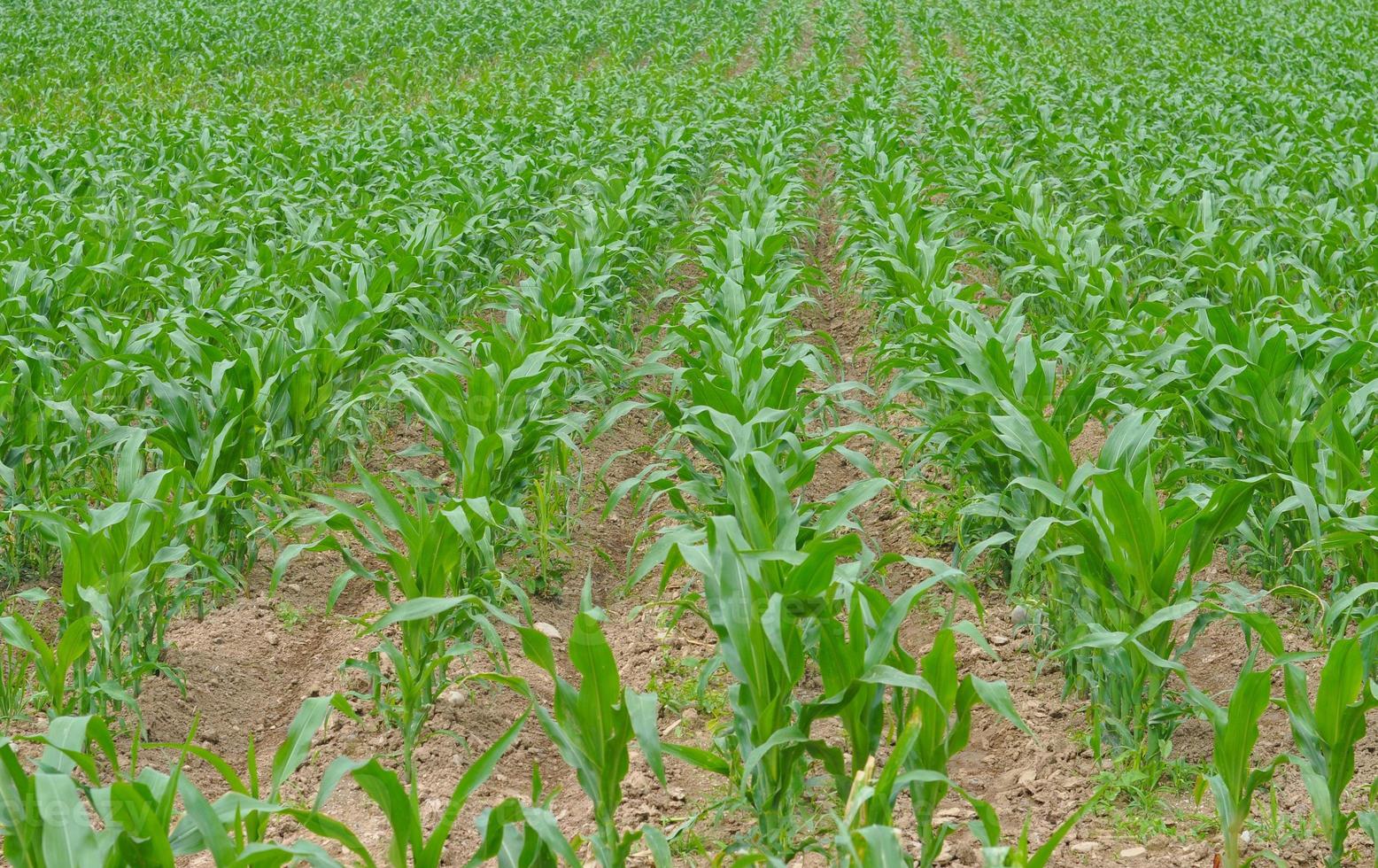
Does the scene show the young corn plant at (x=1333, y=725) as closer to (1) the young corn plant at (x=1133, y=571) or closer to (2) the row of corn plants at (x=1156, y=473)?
(2) the row of corn plants at (x=1156, y=473)

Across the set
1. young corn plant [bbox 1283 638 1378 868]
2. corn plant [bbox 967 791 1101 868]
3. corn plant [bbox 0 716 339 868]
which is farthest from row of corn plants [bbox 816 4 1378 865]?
corn plant [bbox 0 716 339 868]

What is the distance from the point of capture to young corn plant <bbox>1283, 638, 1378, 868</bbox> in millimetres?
2338

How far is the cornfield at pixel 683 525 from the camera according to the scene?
8.02 ft

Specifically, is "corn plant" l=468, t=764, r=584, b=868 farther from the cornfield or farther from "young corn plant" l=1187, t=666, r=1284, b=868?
"young corn plant" l=1187, t=666, r=1284, b=868

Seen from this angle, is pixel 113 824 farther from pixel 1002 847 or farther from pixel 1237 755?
pixel 1237 755

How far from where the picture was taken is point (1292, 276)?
6.87m

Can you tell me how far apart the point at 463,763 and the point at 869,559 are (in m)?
1.16

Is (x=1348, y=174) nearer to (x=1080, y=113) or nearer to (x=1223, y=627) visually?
(x=1080, y=113)

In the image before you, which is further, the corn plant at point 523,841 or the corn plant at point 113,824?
the corn plant at point 523,841

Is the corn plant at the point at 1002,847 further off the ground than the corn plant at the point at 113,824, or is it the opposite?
the corn plant at the point at 113,824

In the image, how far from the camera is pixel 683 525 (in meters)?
3.71

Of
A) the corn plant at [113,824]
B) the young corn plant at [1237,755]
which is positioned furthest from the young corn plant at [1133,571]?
the corn plant at [113,824]

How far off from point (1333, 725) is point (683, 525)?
6.06 feet

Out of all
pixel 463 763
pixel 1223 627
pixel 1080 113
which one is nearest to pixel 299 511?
pixel 463 763
